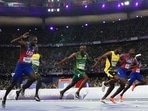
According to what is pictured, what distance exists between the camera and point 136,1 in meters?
41.7

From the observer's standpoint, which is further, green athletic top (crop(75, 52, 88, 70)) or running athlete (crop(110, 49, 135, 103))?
green athletic top (crop(75, 52, 88, 70))

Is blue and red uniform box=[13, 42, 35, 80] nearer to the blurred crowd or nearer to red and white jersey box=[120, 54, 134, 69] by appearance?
red and white jersey box=[120, 54, 134, 69]

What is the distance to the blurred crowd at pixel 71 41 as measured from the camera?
39.4 meters

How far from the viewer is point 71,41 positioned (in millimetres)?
43781

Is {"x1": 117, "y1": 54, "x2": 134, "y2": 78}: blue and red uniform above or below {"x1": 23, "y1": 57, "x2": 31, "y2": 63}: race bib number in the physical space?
below

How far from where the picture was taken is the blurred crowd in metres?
39.4

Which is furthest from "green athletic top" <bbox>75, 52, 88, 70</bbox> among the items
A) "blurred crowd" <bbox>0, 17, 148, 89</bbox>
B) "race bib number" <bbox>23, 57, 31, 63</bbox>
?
"blurred crowd" <bbox>0, 17, 148, 89</bbox>

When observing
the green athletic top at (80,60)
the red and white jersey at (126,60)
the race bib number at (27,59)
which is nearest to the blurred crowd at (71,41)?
the green athletic top at (80,60)

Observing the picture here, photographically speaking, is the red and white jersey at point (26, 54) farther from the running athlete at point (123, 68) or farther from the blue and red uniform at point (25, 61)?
the running athlete at point (123, 68)

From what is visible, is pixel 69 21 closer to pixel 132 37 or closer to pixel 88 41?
pixel 88 41

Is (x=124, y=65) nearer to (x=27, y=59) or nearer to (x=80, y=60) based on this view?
(x=80, y=60)

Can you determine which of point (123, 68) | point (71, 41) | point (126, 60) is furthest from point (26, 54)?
point (71, 41)

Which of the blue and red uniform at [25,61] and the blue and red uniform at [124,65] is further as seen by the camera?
the blue and red uniform at [124,65]

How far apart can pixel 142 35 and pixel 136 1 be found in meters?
5.04
